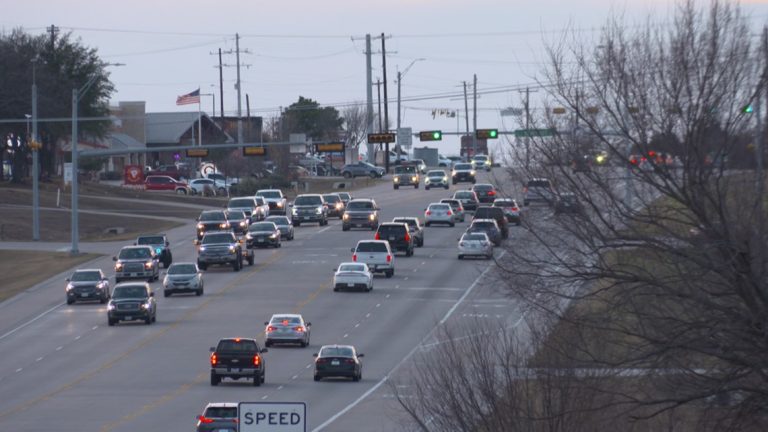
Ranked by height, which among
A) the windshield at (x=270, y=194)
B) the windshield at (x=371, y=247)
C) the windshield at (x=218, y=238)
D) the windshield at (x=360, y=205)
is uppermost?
the windshield at (x=270, y=194)

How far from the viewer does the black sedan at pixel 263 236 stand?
2790 inches

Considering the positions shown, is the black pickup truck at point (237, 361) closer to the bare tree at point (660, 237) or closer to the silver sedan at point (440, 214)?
the bare tree at point (660, 237)

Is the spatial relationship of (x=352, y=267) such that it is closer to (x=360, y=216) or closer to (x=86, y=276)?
(x=86, y=276)

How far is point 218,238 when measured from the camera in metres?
63.5

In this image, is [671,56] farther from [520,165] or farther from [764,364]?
[764,364]

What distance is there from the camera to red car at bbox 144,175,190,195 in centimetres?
12194

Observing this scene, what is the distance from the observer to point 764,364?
17797 mm

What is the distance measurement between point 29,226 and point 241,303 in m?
36.4

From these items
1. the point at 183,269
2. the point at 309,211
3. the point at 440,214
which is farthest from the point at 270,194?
the point at 183,269

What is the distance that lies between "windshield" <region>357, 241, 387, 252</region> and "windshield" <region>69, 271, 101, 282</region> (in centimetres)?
1218

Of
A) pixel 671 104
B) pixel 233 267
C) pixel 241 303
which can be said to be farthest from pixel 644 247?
pixel 233 267

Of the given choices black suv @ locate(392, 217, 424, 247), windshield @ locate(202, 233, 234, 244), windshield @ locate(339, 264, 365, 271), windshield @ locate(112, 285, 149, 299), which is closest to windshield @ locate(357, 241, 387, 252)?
windshield @ locate(339, 264, 365, 271)

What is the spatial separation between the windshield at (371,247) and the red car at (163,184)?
63.3 meters

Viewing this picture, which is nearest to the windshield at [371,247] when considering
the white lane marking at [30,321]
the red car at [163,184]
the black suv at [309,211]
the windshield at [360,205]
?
the white lane marking at [30,321]
